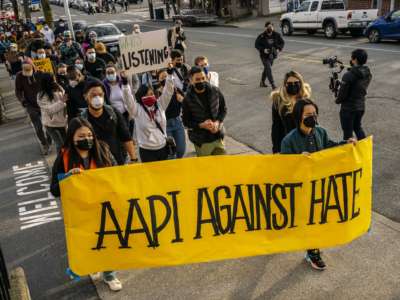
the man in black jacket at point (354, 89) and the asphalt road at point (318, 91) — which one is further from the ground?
the man in black jacket at point (354, 89)

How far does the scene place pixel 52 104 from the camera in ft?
25.2

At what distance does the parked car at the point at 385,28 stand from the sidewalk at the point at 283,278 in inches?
620

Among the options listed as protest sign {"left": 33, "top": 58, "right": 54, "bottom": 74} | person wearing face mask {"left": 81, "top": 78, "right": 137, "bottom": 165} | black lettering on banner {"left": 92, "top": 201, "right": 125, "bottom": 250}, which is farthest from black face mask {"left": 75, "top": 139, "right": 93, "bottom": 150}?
protest sign {"left": 33, "top": 58, "right": 54, "bottom": 74}

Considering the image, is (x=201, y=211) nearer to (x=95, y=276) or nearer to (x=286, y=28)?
(x=95, y=276)

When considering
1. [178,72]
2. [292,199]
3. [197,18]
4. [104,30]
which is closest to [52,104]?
[178,72]

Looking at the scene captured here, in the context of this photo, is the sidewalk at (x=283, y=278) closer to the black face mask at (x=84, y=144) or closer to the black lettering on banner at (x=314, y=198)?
the black lettering on banner at (x=314, y=198)

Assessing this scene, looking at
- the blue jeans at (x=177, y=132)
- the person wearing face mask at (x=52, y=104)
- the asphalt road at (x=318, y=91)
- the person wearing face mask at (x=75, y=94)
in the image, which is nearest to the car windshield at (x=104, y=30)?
the asphalt road at (x=318, y=91)

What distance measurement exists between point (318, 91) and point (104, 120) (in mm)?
8352

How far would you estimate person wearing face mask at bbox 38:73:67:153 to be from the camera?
7.58 metres

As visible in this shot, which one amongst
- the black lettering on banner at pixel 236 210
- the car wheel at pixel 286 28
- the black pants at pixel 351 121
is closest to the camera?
the black lettering on banner at pixel 236 210

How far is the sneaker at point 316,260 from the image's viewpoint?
4.70 meters

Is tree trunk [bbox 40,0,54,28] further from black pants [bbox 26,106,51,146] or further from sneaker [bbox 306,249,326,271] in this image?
sneaker [bbox 306,249,326,271]

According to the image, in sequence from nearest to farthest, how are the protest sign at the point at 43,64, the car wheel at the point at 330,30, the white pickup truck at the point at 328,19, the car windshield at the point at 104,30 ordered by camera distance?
the protest sign at the point at 43,64
the white pickup truck at the point at 328,19
the car wheel at the point at 330,30
the car windshield at the point at 104,30

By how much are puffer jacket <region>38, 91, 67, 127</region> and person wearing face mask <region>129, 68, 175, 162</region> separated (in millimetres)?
2470
